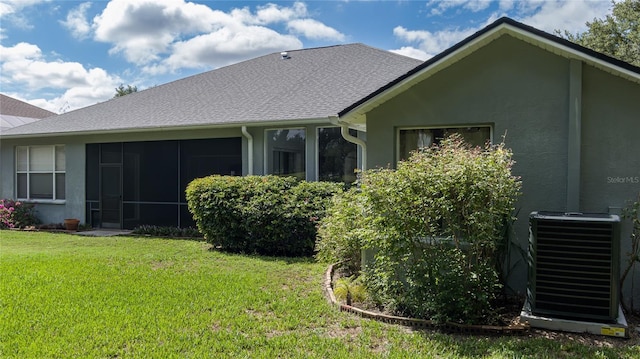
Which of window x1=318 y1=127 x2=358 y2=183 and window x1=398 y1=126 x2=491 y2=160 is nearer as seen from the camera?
window x1=398 y1=126 x2=491 y2=160

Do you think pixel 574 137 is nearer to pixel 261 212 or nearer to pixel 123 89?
pixel 261 212

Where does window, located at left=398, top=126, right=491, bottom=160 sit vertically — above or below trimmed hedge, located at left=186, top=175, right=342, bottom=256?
above

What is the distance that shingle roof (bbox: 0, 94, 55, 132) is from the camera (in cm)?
2492

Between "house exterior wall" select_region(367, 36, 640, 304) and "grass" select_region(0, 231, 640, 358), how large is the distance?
2100 millimetres

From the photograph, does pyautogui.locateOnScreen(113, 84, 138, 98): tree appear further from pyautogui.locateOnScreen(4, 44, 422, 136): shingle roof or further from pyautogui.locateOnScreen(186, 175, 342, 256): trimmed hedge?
pyautogui.locateOnScreen(186, 175, 342, 256): trimmed hedge

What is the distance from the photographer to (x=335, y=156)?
11.1 metres

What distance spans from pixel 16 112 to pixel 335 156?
25.9 m

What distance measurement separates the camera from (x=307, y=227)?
9016 mm

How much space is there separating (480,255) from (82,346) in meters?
4.47

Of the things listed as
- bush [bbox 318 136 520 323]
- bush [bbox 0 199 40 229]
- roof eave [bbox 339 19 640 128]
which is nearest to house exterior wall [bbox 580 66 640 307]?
roof eave [bbox 339 19 640 128]

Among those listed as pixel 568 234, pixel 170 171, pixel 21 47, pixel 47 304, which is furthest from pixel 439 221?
pixel 21 47

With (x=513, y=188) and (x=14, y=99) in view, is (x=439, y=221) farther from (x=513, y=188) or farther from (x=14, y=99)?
(x=14, y=99)

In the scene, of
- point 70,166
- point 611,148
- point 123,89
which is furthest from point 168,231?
point 123,89

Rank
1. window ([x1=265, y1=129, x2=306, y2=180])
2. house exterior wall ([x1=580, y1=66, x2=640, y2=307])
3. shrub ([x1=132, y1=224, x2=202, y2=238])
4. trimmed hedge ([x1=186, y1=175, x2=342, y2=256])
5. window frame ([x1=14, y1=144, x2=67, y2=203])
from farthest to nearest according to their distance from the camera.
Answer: window frame ([x1=14, y1=144, x2=67, y2=203]) < shrub ([x1=132, y1=224, x2=202, y2=238]) < window ([x1=265, y1=129, x2=306, y2=180]) < trimmed hedge ([x1=186, y1=175, x2=342, y2=256]) < house exterior wall ([x1=580, y1=66, x2=640, y2=307])
